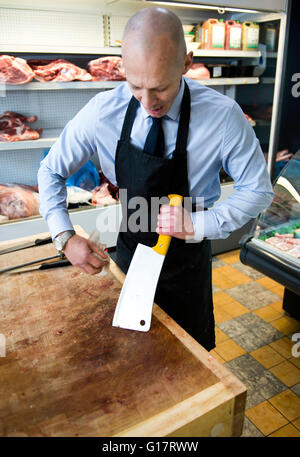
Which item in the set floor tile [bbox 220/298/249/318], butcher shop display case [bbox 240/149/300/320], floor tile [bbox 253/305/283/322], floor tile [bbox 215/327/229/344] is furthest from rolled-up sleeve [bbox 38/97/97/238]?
floor tile [bbox 253/305/283/322]

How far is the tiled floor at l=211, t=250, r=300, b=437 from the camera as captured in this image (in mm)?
2137

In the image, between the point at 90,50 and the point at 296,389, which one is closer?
the point at 296,389

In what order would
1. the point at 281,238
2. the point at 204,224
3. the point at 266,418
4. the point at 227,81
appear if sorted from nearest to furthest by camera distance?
the point at 204,224, the point at 266,418, the point at 281,238, the point at 227,81

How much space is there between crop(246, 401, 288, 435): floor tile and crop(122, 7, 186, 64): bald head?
1.93 metres

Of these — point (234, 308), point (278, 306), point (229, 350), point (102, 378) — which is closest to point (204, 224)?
point (102, 378)

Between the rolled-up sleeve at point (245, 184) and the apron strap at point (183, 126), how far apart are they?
15 centimetres

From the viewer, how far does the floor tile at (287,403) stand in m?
2.14

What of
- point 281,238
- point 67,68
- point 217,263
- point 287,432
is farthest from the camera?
point 217,263

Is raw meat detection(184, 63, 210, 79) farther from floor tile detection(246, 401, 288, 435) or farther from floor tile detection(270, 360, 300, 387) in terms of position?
floor tile detection(246, 401, 288, 435)

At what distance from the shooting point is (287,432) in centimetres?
202

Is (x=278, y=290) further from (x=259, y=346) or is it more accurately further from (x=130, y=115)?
(x=130, y=115)

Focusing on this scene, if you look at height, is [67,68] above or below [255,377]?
above

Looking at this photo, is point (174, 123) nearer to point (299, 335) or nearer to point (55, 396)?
point (55, 396)

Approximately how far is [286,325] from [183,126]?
2.17 m
